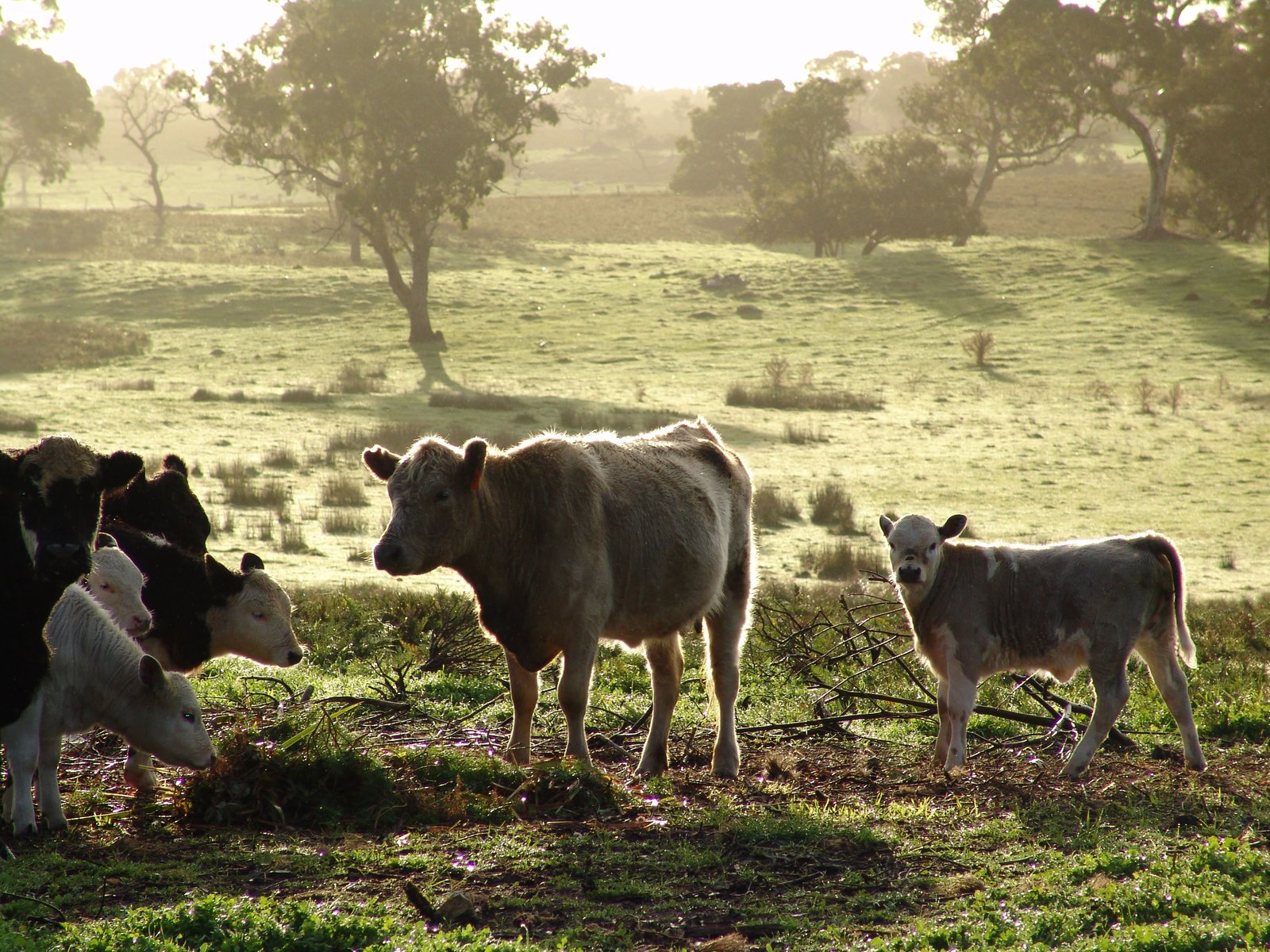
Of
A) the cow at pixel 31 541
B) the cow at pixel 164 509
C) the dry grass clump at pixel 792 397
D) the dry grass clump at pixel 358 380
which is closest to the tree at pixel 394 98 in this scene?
the dry grass clump at pixel 358 380

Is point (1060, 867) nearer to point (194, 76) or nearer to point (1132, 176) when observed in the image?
point (194, 76)

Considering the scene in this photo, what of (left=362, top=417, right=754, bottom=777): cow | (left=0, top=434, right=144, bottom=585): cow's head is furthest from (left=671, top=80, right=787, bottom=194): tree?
(left=0, top=434, right=144, bottom=585): cow's head

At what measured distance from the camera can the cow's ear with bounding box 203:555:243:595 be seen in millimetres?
8633

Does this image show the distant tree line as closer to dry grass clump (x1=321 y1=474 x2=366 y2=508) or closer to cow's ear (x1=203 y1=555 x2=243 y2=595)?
dry grass clump (x1=321 y1=474 x2=366 y2=508)

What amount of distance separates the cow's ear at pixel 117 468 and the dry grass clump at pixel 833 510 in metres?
14.5

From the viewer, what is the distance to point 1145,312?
1825 inches

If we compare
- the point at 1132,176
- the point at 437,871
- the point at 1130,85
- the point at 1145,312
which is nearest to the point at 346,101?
the point at 1145,312

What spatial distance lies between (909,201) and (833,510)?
42.3 metres

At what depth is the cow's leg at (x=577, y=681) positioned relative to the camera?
7551mm

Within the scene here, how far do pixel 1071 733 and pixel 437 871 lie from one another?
194 inches

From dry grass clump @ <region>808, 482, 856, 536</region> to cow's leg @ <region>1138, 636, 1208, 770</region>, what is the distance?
37.5ft

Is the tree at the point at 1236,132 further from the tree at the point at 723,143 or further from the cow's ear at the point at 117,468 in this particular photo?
the cow's ear at the point at 117,468

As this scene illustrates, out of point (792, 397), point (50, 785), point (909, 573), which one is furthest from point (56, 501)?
point (792, 397)

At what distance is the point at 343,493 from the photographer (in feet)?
67.9
